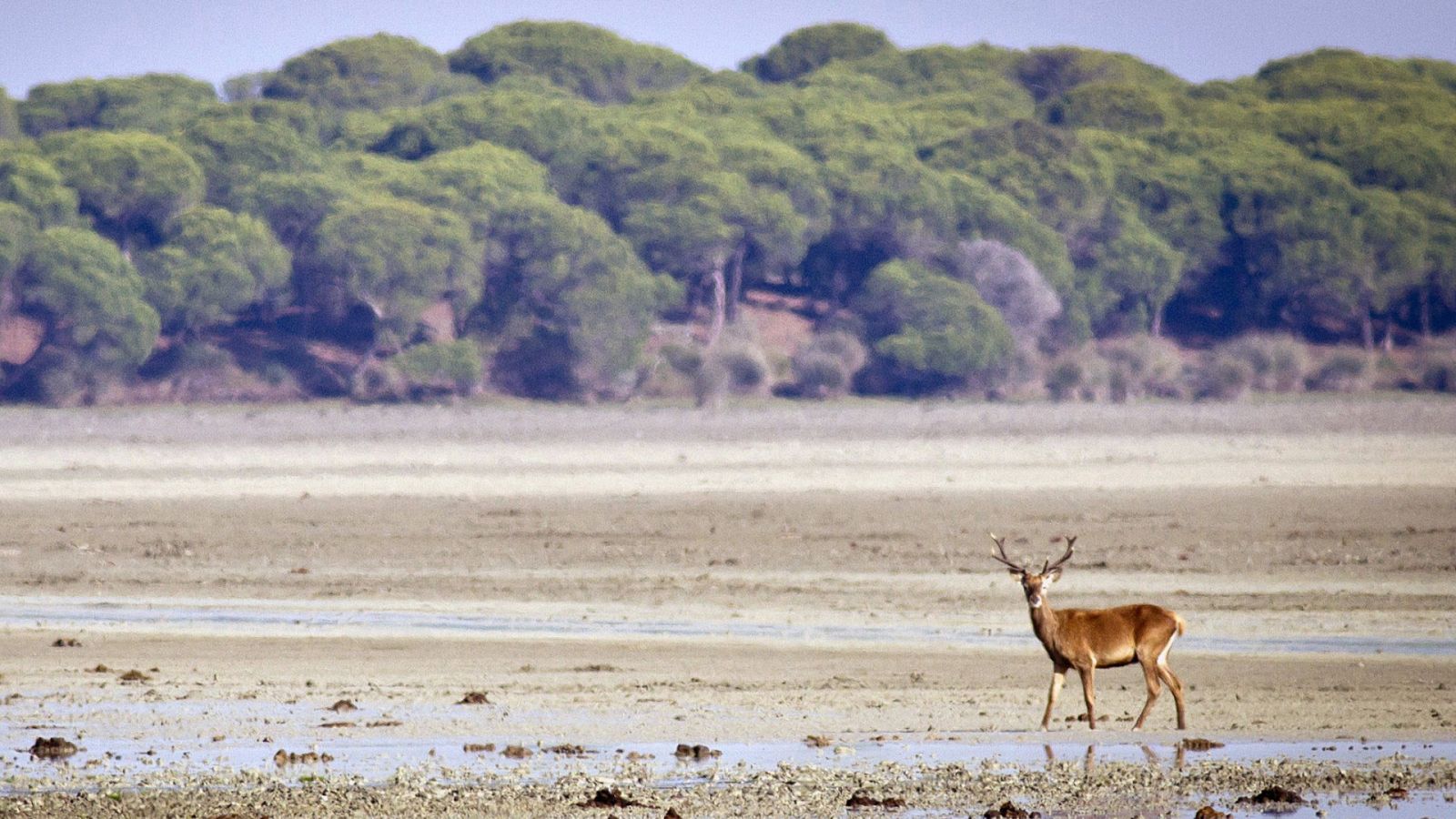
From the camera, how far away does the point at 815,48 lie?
92.0m

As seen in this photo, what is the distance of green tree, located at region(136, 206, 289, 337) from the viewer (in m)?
53.8

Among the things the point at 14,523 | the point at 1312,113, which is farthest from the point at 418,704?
the point at 1312,113

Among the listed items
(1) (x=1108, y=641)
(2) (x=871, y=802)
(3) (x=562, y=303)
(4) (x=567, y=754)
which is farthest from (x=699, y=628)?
(3) (x=562, y=303)

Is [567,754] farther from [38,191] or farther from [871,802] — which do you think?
[38,191]

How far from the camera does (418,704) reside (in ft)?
39.2

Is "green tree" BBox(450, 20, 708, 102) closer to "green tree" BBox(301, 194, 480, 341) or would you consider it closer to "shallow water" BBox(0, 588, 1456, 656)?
"green tree" BBox(301, 194, 480, 341)

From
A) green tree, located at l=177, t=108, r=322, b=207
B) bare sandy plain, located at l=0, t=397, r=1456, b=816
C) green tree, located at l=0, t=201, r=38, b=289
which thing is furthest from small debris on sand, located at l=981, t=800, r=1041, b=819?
green tree, located at l=177, t=108, r=322, b=207

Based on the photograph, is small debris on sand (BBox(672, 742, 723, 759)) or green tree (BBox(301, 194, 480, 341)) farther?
green tree (BBox(301, 194, 480, 341))

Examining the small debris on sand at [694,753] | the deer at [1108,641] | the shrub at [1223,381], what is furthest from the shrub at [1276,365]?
the small debris on sand at [694,753]

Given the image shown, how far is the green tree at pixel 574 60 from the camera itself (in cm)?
8312

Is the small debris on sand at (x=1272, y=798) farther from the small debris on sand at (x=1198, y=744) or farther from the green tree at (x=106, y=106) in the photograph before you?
the green tree at (x=106, y=106)

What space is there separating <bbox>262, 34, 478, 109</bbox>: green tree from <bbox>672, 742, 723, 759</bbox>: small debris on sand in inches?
2732

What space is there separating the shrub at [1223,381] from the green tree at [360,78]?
34917 mm

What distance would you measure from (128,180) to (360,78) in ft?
79.5
